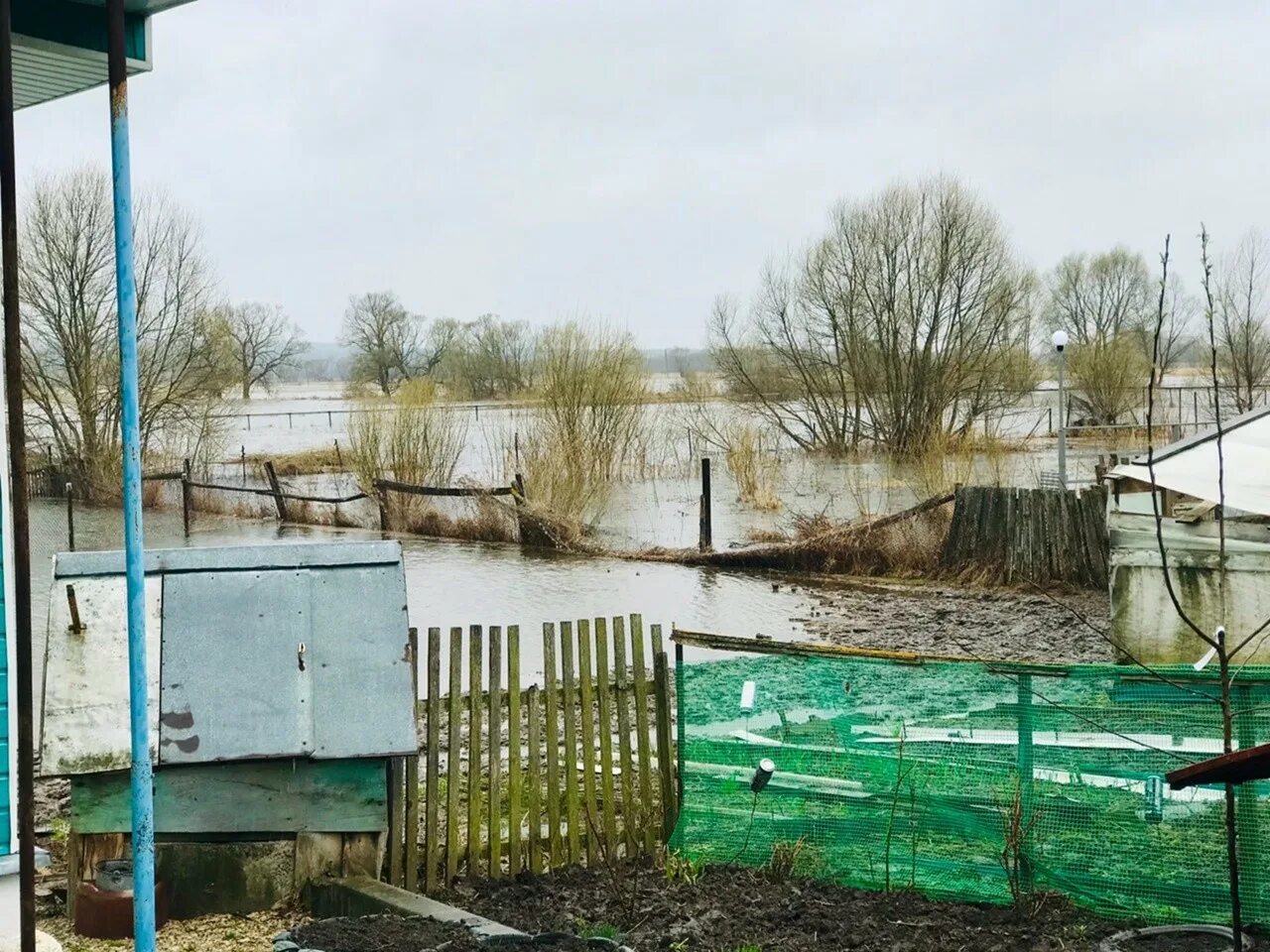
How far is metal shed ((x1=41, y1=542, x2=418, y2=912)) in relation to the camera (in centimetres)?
601

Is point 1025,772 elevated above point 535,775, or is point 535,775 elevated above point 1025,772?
point 1025,772

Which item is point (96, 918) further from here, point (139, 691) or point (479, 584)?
point (479, 584)

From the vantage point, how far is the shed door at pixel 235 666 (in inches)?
237

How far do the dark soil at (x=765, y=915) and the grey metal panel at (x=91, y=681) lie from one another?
1.67 metres

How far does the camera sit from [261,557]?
651cm

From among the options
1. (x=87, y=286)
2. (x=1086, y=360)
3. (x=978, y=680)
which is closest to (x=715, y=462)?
(x=1086, y=360)

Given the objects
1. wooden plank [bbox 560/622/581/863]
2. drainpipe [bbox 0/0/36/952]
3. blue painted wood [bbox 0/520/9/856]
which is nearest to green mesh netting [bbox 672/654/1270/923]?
wooden plank [bbox 560/622/581/863]

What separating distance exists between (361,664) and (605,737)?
1279mm

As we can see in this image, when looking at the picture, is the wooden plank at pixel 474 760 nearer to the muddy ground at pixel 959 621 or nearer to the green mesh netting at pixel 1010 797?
the green mesh netting at pixel 1010 797

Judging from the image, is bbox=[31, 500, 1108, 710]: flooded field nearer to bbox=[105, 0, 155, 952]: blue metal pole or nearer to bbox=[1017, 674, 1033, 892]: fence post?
bbox=[1017, 674, 1033, 892]: fence post

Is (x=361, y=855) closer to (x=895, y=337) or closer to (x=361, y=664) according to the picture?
(x=361, y=664)

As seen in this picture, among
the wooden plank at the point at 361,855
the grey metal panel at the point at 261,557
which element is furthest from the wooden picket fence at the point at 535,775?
the grey metal panel at the point at 261,557

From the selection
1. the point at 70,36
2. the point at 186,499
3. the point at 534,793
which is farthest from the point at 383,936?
the point at 186,499

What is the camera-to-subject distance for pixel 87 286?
137 feet
